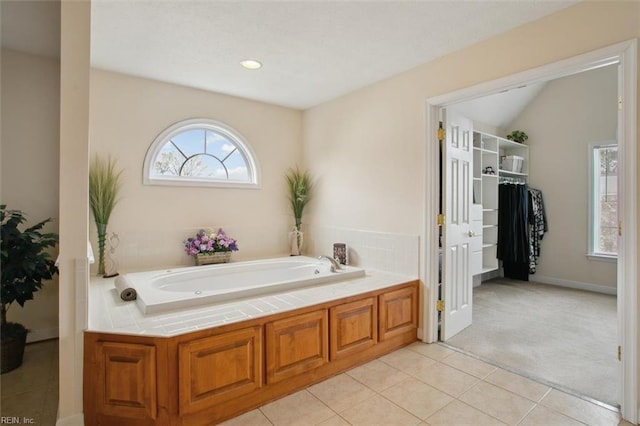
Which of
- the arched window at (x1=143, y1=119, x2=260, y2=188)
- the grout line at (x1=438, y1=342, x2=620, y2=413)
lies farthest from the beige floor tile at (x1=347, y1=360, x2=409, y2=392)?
the arched window at (x1=143, y1=119, x2=260, y2=188)

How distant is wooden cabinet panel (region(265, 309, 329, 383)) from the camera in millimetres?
2072

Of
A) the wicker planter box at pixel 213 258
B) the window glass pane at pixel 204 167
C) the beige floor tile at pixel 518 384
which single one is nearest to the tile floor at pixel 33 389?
the wicker planter box at pixel 213 258

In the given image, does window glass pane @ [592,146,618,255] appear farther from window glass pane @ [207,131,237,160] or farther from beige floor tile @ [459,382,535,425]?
window glass pane @ [207,131,237,160]

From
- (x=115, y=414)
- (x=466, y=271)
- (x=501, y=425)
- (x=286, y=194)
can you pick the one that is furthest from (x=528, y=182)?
(x=115, y=414)

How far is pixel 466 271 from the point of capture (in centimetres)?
321

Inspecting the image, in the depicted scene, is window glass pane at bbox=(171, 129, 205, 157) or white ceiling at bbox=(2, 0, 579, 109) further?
window glass pane at bbox=(171, 129, 205, 157)

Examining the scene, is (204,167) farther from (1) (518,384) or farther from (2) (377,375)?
(1) (518,384)

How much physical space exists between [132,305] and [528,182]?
5.72 metres

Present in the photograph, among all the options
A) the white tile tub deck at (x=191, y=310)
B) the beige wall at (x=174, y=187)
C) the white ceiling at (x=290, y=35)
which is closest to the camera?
the white tile tub deck at (x=191, y=310)

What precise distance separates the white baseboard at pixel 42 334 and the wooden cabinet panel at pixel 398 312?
2953mm

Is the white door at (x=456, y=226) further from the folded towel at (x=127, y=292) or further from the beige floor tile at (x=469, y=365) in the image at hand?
the folded towel at (x=127, y=292)

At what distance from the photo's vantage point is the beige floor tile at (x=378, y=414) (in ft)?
6.14

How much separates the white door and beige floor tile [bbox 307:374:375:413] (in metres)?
1.09

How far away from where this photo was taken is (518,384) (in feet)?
7.45
